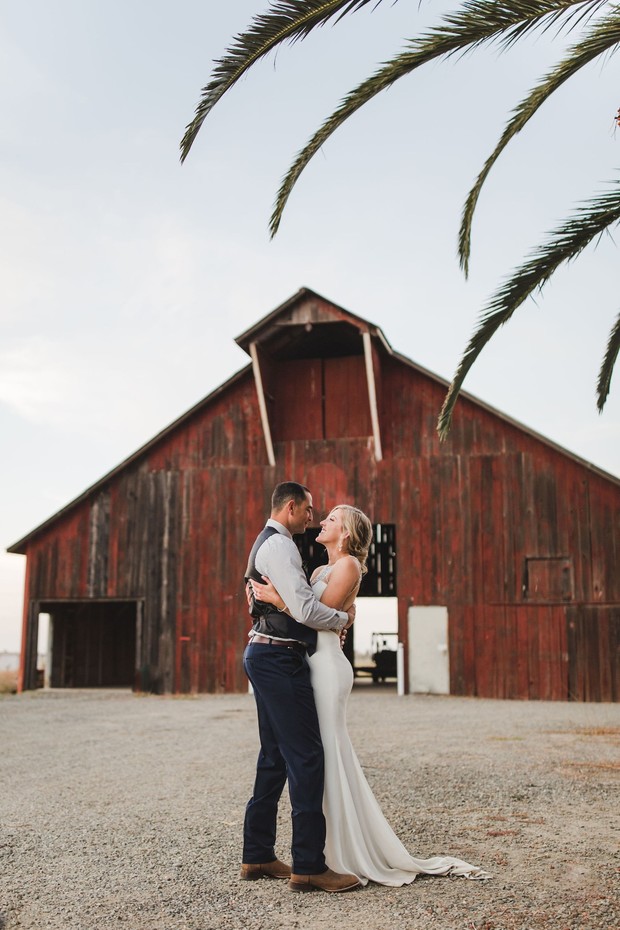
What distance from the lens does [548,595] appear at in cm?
1797

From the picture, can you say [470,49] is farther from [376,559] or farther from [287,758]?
[376,559]

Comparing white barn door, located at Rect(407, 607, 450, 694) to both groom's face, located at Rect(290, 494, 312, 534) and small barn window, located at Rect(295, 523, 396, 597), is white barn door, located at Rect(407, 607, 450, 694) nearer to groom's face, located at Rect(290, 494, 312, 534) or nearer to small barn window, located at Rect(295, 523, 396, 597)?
small barn window, located at Rect(295, 523, 396, 597)

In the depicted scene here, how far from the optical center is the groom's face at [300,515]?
4.99 meters

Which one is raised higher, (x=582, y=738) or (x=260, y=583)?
(x=260, y=583)

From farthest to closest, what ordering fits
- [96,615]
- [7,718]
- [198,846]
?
[96,615], [7,718], [198,846]

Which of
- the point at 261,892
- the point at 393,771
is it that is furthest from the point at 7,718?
the point at 261,892

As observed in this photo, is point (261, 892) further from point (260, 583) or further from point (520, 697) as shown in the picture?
point (520, 697)

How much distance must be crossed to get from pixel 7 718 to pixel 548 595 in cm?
1035

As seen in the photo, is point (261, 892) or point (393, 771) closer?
point (261, 892)

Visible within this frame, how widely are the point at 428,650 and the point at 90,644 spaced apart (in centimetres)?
1064

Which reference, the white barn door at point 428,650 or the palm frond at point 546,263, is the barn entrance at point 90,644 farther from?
the palm frond at point 546,263

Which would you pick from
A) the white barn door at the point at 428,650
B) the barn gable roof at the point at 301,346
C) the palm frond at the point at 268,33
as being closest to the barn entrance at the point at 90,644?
the barn gable roof at the point at 301,346

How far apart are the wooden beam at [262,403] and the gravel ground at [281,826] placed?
7.36m

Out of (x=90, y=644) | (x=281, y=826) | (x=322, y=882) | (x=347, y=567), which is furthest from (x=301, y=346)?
(x=322, y=882)
